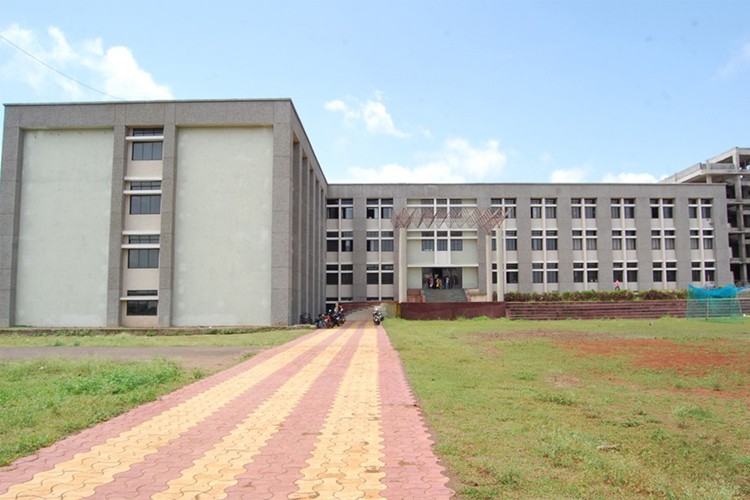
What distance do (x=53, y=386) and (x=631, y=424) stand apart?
716cm

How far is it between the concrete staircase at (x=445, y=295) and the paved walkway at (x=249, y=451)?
29.6 metres

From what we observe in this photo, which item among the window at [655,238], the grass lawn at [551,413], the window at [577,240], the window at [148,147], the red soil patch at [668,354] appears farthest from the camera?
the window at [655,238]

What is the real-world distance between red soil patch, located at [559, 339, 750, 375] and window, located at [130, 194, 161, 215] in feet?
60.2

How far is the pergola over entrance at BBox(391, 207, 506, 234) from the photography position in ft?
116

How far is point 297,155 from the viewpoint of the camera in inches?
1128

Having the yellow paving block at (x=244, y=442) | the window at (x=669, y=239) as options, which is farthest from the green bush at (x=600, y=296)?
the yellow paving block at (x=244, y=442)

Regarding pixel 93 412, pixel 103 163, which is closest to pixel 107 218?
pixel 103 163

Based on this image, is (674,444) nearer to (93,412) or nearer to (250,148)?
(93,412)

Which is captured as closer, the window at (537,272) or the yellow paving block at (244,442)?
the yellow paving block at (244,442)

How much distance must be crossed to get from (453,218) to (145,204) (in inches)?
805

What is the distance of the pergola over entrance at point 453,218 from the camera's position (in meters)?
35.5

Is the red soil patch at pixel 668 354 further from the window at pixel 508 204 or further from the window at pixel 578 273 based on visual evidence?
the window at pixel 578 273

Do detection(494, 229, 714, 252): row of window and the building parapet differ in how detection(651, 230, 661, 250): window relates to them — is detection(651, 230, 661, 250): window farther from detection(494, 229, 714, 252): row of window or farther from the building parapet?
the building parapet

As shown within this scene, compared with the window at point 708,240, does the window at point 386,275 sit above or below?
below
